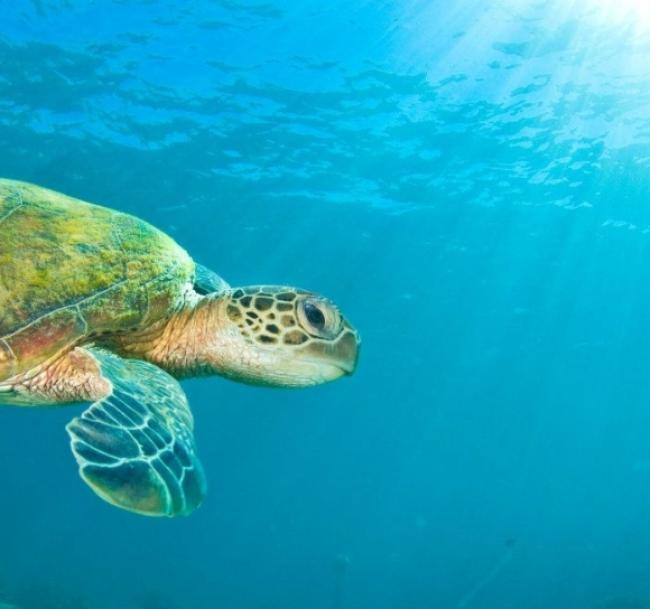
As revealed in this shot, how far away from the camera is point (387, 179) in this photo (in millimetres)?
18312

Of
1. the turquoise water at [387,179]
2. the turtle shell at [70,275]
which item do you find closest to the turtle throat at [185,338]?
the turtle shell at [70,275]

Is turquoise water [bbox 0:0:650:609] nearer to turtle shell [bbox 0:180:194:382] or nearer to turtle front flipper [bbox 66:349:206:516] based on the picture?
turtle shell [bbox 0:180:194:382]

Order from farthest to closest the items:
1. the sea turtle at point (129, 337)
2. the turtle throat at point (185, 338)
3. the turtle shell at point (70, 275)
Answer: the turtle throat at point (185, 338)
the turtle shell at point (70, 275)
the sea turtle at point (129, 337)

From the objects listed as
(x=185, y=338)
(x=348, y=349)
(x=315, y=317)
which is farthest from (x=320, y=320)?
(x=185, y=338)

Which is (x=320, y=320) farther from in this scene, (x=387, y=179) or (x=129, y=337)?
(x=387, y=179)

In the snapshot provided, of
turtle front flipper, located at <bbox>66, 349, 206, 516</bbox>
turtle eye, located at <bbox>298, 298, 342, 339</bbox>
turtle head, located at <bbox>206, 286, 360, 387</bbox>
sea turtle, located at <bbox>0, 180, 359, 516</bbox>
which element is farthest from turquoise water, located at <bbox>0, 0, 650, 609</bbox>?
turtle front flipper, located at <bbox>66, 349, 206, 516</bbox>

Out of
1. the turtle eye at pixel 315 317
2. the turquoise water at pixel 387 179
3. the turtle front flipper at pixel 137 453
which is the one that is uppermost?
the turquoise water at pixel 387 179

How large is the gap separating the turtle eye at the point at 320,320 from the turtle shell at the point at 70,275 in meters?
0.73

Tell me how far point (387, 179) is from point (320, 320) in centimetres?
1590

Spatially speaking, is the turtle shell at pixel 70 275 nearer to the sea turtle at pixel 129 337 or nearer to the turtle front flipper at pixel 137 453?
the sea turtle at pixel 129 337

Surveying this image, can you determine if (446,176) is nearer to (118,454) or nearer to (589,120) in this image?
(589,120)

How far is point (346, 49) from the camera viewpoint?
43.4 ft

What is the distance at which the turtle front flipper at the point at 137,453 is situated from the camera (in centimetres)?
195

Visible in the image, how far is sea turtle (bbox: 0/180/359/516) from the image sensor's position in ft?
6.85
